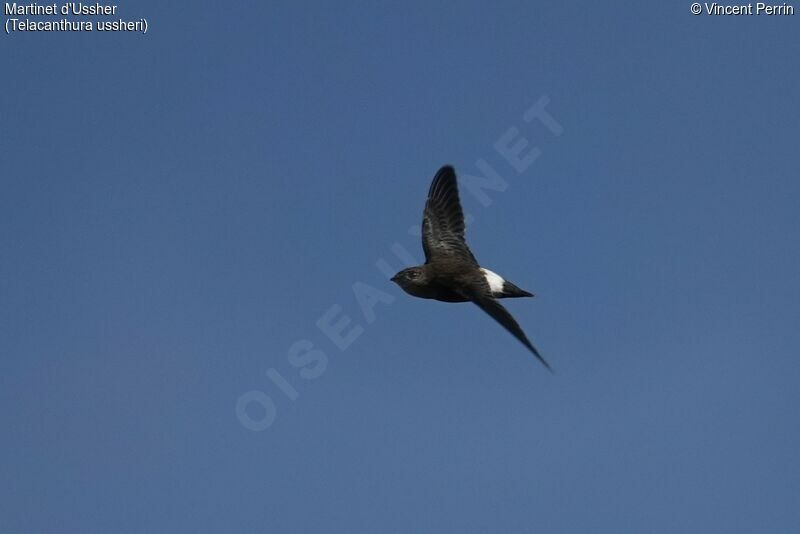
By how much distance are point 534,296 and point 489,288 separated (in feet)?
5.55

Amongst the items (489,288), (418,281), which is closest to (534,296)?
(489,288)

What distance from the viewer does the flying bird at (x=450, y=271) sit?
1972 cm

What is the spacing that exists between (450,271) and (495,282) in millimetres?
1319

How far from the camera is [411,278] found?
21750 mm

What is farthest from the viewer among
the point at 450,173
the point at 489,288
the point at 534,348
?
the point at 450,173

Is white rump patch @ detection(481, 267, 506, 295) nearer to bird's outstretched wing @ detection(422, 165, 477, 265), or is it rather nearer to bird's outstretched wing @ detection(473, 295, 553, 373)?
bird's outstretched wing @ detection(422, 165, 477, 265)

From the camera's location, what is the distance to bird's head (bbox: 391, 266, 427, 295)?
2168 cm

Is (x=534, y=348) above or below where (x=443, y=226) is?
below

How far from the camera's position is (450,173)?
24.2 meters

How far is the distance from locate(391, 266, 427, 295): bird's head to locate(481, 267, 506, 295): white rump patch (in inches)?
63.2

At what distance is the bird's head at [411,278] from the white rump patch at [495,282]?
1.60 metres

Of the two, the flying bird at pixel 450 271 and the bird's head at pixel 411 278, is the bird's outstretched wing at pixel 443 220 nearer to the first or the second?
the flying bird at pixel 450 271

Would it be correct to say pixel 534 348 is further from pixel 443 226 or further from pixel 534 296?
pixel 443 226

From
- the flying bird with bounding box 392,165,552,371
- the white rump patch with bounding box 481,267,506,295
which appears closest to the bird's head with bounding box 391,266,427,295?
the flying bird with bounding box 392,165,552,371
